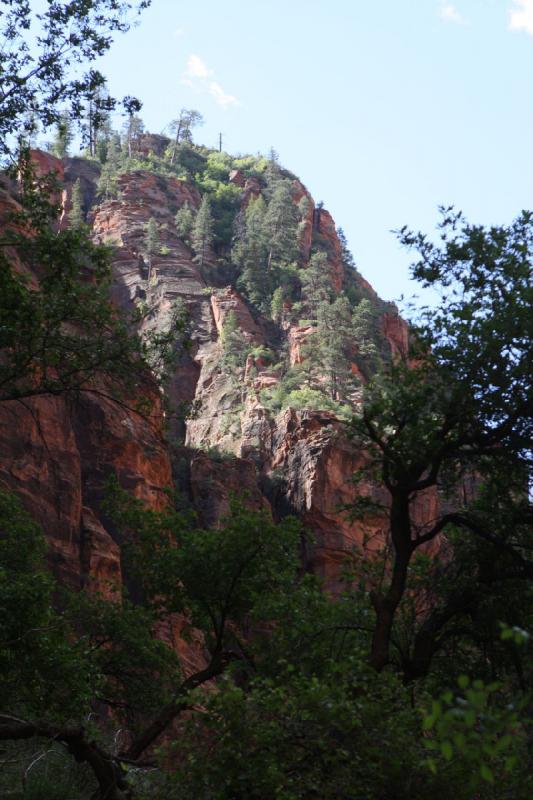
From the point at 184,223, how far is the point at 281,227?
8672 millimetres

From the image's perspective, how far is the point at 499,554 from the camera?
13.5 metres

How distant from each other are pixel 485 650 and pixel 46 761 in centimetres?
762

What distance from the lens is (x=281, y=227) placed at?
267ft

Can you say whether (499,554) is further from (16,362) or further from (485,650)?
(16,362)

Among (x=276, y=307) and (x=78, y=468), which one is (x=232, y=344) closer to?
(x=276, y=307)

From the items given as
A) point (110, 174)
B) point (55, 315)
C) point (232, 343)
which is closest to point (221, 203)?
point (110, 174)

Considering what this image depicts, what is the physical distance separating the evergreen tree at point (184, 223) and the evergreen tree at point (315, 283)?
11.7 meters

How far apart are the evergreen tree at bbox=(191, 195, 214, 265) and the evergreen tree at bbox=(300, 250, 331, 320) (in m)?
8.96

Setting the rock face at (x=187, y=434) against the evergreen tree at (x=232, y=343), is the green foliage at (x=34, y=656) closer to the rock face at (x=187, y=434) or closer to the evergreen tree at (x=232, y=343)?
the rock face at (x=187, y=434)

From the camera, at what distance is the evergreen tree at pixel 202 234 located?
252ft

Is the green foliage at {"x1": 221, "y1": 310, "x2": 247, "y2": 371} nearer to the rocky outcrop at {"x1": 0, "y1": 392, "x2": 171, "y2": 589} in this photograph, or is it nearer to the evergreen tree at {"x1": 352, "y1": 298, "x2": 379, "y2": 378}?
the evergreen tree at {"x1": 352, "y1": 298, "x2": 379, "y2": 378}

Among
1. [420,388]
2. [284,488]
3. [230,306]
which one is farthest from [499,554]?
[230,306]

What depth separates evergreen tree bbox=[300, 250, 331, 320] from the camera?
232 feet

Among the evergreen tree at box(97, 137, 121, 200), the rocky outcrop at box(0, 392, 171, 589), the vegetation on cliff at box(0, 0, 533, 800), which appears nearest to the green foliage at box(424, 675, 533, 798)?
the vegetation on cliff at box(0, 0, 533, 800)
